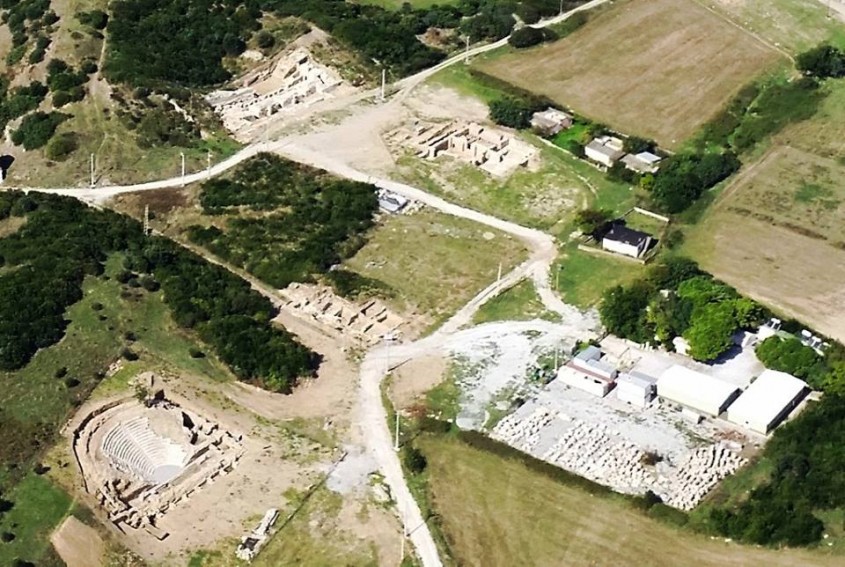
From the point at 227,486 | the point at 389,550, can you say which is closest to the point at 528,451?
the point at 389,550

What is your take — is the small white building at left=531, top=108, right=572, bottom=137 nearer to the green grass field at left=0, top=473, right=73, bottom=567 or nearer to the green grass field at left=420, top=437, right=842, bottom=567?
the green grass field at left=420, top=437, right=842, bottom=567

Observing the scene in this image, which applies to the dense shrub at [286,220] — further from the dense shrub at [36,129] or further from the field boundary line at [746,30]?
the field boundary line at [746,30]

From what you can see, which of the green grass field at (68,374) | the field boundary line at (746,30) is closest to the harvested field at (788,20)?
the field boundary line at (746,30)

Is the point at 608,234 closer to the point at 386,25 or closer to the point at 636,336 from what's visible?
the point at 636,336

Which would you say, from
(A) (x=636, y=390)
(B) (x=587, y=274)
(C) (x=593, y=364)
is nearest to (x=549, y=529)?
(A) (x=636, y=390)

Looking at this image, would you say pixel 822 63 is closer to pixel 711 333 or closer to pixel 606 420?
pixel 711 333
